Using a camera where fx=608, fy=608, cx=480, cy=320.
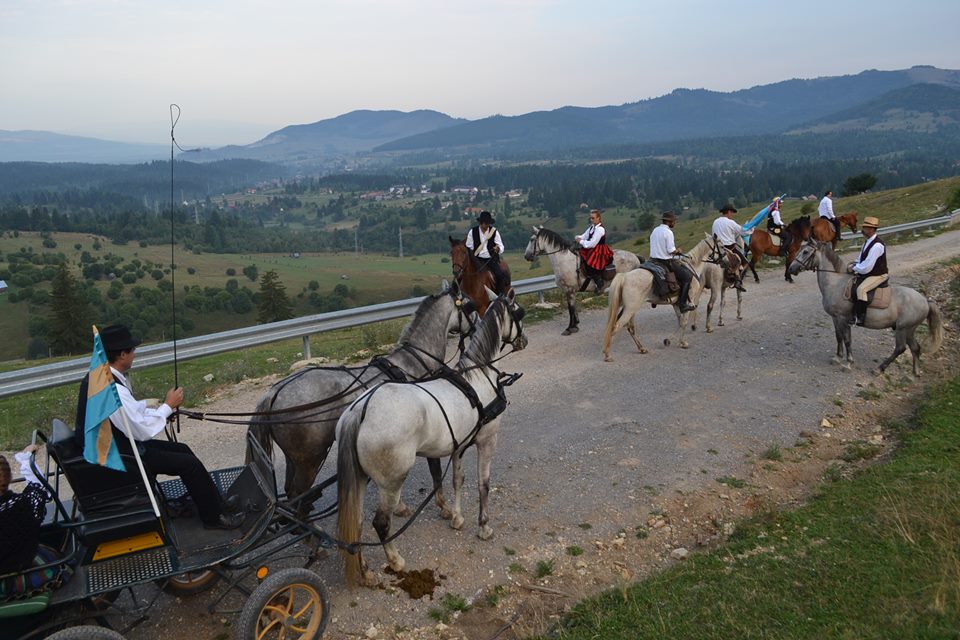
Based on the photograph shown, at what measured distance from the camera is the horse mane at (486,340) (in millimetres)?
6945

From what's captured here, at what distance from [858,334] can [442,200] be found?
579ft

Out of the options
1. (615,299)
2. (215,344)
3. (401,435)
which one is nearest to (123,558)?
(401,435)

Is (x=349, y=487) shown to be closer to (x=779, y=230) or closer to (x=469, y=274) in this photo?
(x=469, y=274)

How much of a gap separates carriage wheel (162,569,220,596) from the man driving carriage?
2.01ft

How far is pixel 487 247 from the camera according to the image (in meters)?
13.6

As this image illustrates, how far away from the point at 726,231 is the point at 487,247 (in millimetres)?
6499

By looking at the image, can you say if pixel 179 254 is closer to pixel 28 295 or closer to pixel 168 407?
pixel 28 295

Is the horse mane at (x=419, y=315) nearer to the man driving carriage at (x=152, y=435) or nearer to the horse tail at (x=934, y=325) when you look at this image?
the man driving carriage at (x=152, y=435)

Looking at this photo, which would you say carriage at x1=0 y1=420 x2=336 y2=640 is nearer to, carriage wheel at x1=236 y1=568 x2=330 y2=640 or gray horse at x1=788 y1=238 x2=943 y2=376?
carriage wheel at x1=236 y1=568 x2=330 y2=640

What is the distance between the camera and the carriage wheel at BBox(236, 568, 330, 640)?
488 centimetres

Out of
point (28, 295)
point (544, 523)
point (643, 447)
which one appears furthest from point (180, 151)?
point (28, 295)

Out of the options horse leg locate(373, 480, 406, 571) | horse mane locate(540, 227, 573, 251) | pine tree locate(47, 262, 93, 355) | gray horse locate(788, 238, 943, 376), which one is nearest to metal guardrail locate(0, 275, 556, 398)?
horse mane locate(540, 227, 573, 251)

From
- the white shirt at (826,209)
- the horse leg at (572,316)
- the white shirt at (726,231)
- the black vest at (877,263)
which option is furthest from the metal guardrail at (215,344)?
the white shirt at (826,209)

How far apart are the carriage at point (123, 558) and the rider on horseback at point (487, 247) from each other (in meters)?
8.66
